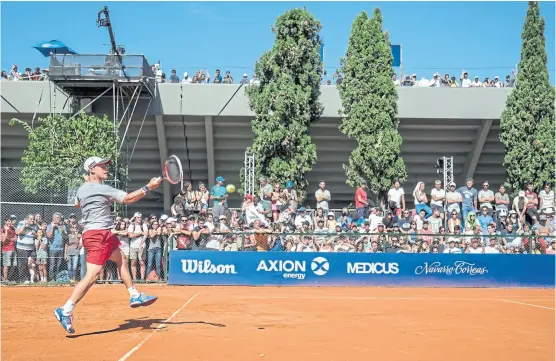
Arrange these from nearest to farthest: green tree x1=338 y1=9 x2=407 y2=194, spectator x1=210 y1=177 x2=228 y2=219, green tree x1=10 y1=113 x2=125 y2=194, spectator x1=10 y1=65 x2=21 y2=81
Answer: spectator x1=210 y1=177 x2=228 y2=219 → green tree x1=10 y1=113 x2=125 y2=194 → green tree x1=338 y1=9 x2=407 y2=194 → spectator x1=10 y1=65 x2=21 y2=81

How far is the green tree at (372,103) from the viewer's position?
25.1 meters

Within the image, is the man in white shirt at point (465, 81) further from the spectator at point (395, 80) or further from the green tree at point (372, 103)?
the green tree at point (372, 103)

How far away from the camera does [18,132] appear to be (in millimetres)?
27906

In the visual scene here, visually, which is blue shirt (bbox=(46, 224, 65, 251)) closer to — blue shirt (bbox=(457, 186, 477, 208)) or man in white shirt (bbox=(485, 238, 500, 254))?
man in white shirt (bbox=(485, 238, 500, 254))

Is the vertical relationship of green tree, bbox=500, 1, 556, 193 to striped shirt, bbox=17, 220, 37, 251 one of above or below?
above

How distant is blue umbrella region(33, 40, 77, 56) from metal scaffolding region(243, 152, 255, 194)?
709 centimetres

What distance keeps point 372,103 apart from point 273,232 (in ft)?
29.2

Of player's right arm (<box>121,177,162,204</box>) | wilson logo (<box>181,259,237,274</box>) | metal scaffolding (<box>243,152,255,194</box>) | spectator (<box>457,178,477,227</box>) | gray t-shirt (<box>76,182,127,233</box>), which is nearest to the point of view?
player's right arm (<box>121,177,162,204</box>)

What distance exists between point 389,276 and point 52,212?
9.00 meters

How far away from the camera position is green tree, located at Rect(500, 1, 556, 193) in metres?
25.5

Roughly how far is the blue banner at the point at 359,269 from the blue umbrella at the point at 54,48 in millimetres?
9943

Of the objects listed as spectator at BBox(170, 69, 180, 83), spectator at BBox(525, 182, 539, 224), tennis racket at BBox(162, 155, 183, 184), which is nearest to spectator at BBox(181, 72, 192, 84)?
spectator at BBox(170, 69, 180, 83)

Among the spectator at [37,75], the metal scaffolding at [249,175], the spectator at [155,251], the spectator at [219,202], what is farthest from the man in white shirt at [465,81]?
the spectator at [37,75]

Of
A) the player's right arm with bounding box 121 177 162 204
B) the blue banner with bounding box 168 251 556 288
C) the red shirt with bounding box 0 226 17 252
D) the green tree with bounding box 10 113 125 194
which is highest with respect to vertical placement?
the green tree with bounding box 10 113 125 194
